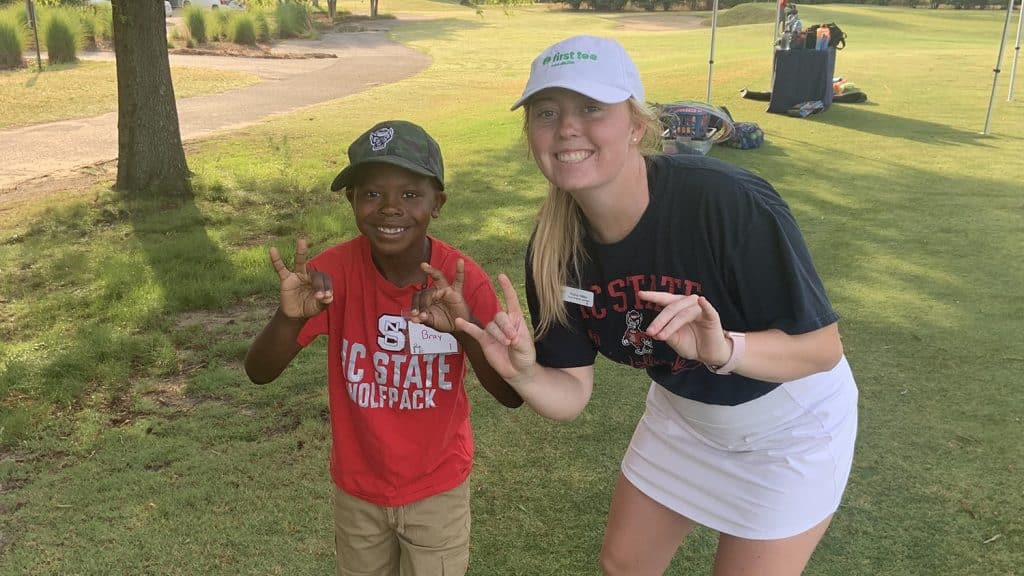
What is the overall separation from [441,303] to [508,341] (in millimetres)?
220

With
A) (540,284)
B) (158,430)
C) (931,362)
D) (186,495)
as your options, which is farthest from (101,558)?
(931,362)

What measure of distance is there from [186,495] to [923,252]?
592cm

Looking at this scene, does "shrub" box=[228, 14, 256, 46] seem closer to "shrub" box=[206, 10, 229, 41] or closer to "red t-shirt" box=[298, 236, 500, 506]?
"shrub" box=[206, 10, 229, 41]

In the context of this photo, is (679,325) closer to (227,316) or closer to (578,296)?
(578,296)

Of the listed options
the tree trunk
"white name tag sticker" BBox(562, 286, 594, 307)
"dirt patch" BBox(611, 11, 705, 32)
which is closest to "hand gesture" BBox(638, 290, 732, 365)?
"white name tag sticker" BBox(562, 286, 594, 307)

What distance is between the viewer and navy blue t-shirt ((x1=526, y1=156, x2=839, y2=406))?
196 cm

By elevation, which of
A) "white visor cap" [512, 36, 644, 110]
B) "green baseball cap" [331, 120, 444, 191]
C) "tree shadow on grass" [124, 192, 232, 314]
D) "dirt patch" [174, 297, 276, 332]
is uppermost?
"white visor cap" [512, 36, 644, 110]

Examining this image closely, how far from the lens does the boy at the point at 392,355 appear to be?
221 cm

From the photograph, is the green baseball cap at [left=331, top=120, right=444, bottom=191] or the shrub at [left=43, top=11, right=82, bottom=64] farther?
the shrub at [left=43, top=11, right=82, bottom=64]

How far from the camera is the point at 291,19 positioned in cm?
3250

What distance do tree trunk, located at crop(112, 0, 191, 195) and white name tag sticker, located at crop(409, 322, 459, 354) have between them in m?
6.99

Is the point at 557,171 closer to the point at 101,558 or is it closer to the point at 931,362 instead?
the point at 101,558

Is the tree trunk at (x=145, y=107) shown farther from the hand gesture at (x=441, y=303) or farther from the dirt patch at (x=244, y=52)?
the dirt patch at (x=244, y=52)

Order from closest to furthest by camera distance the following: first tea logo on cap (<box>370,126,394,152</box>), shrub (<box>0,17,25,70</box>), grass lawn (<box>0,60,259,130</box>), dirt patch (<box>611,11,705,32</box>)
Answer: first tea logo on cap (<box>370,126,394,152</box>), grass lawn (<box>0,60,259,130</box>), shrub (<box>0,17,25,70</box>), dirt patch (<box>611,11,705,32</box>)
